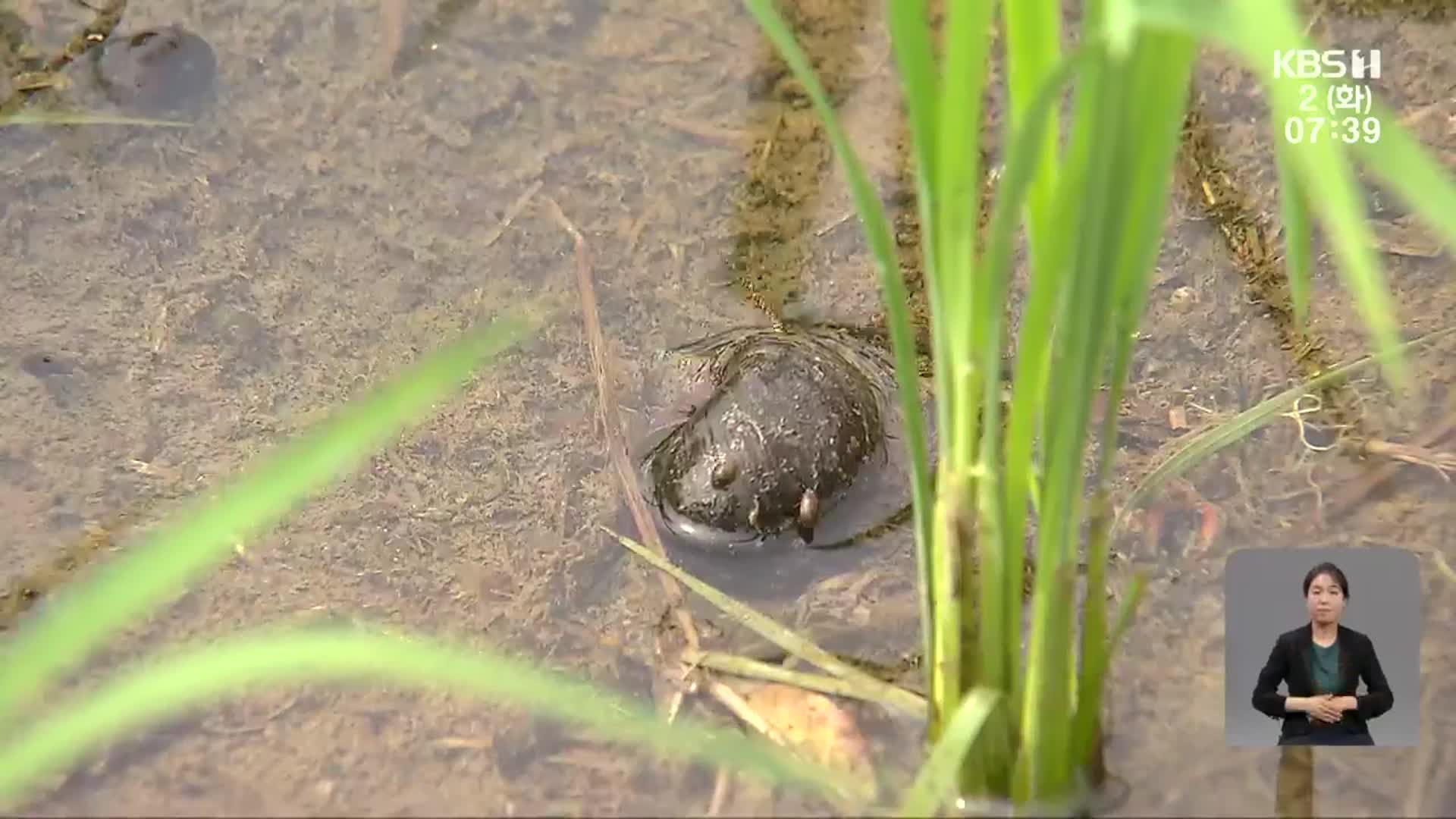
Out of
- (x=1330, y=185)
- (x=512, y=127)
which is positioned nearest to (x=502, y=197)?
(x=512, y=127)

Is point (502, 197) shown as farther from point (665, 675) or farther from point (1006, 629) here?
point (1006, 629)

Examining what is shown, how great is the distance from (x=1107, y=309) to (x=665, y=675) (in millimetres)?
735

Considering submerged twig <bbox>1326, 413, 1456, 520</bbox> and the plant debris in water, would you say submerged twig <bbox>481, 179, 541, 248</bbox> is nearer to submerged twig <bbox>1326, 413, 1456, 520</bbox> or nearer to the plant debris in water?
the plant debris in water

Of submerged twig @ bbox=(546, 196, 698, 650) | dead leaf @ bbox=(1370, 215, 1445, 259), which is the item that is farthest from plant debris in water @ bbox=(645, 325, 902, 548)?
dead leaf @ bbox=(1370, 215, 1445, 259)

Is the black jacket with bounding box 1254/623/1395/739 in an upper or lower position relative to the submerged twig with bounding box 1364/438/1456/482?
lower

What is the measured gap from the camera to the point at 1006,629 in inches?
47.0

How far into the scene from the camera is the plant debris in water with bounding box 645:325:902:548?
1.67 m

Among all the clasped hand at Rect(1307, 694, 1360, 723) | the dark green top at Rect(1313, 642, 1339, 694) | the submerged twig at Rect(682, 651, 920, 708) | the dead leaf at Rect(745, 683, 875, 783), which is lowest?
the dead leaf at Rect(745, 683, 875, 783)

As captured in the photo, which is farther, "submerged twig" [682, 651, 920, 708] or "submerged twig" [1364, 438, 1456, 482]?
"submerged twig" [1364, 438, 1456, 482]

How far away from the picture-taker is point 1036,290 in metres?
1.01

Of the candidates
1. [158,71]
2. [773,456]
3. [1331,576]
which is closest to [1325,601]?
[1331,576]

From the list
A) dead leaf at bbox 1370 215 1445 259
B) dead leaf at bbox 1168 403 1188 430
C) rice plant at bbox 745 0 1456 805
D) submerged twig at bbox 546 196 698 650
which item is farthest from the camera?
dead leaf at bbox 1370 215 1445 259

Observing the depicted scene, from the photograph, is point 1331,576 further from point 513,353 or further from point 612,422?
point 513,353

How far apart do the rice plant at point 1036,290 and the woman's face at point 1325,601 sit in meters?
0.21
